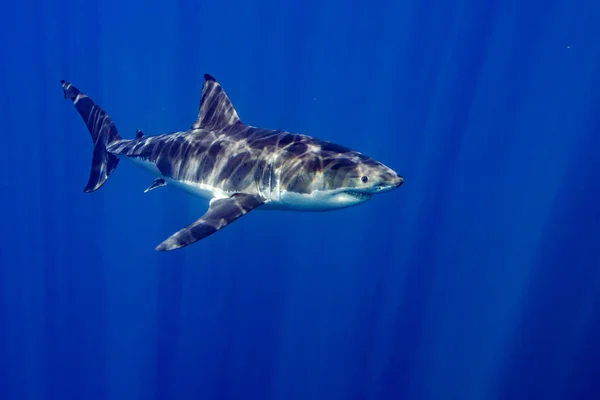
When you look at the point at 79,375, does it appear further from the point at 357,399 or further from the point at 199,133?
the point at 199,133

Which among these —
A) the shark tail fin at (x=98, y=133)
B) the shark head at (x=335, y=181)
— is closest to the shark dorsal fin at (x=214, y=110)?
the shark head at (x=335, y=181)

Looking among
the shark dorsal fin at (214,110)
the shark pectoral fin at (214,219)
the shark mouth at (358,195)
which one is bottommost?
the shark pectoral fin at (214,219)

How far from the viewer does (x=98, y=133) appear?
28.6 ft

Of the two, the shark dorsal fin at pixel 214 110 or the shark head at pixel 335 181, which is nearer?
the shark head at pixel 335 181

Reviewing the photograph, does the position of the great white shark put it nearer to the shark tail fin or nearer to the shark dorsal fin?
the shark dorsal fin

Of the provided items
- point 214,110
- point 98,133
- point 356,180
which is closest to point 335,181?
point 356,180

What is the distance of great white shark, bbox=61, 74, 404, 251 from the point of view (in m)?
4.64

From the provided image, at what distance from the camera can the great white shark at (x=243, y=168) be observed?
4.64 meters

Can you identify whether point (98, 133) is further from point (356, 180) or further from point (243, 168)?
point (356, 180)

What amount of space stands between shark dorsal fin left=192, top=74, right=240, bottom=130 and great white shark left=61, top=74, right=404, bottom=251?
0.6 inches

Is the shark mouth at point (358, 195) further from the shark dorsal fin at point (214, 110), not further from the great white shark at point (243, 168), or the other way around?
the shark dorsal fin at point (214, 110)

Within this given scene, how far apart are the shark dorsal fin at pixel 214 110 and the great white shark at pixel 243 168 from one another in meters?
0.02

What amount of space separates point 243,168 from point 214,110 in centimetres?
177

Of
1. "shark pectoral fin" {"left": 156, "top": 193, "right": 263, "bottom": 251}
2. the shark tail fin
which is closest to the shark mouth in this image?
"shark pectoral fin" {"left": 156, "top": 193, "right": 263, "bottom": 251}
